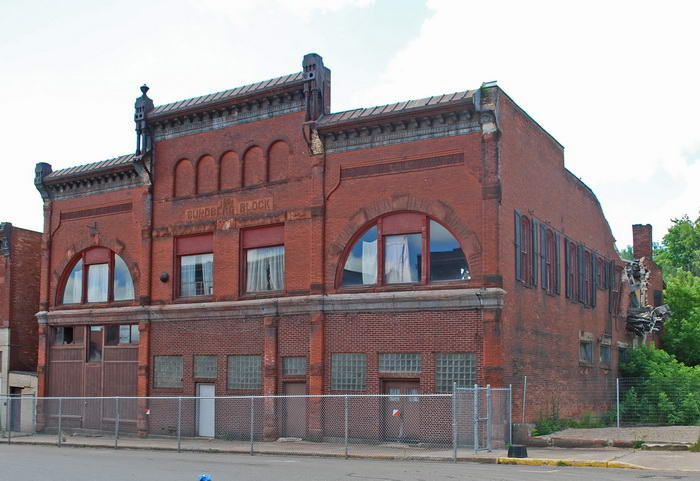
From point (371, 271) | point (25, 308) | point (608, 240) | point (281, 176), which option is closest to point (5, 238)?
point (25, 308)

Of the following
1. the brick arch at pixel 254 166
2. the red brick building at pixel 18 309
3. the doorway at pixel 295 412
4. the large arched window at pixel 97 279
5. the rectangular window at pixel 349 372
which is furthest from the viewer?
the red brick building at pixel 18 309

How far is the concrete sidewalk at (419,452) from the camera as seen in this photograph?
2088 cm

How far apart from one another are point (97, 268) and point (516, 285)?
17.3 meters

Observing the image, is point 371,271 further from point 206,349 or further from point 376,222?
point 206,349

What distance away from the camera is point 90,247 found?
35562mm

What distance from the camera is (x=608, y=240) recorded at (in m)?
38.9

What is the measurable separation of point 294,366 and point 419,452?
6.45m

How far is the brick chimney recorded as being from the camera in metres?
44.1

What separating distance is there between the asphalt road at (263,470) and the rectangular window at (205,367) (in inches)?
250

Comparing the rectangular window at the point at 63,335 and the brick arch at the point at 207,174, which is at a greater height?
the brick arch at the point at 207,174

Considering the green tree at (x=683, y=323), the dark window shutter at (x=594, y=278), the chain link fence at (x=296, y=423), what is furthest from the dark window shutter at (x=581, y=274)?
the green tree at (x=683, y=323)

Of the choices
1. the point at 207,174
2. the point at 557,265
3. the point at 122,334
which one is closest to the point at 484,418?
the point at 557,265

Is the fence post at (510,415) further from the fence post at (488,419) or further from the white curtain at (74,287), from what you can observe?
the white curtain at (74,287)

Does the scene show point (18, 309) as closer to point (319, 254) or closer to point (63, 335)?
point (63, 335)
